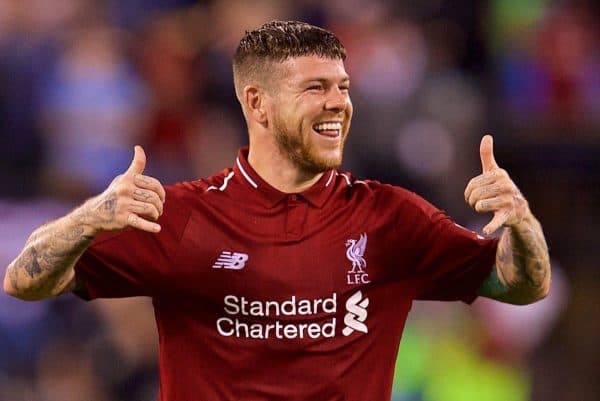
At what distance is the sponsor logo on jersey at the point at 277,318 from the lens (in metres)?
4.98

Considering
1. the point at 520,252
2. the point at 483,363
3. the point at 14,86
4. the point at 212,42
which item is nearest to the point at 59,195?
the point at 14,86

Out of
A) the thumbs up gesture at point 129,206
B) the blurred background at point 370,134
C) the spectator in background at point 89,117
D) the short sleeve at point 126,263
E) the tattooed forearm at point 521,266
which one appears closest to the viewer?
the thumbs up gesture at point 129,206

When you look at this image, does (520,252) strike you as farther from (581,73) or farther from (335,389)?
(581,73)

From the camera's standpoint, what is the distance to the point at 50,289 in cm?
478

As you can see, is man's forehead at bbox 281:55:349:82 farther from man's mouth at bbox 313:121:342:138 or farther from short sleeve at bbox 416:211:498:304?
short sleeve at bbox 416:211:498:304

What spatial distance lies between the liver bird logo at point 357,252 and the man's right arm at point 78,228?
0.83 metres

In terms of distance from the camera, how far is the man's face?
516cm

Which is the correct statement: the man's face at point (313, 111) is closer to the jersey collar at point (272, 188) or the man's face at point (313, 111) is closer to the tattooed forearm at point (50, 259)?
the jersey collar at point (272, 188)

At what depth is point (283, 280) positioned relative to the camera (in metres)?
5.02

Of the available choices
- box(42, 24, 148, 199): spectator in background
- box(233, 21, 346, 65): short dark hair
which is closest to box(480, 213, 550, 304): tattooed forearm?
box(233, 21, 346, 65): short dark hair

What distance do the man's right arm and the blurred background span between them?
10.2 feet

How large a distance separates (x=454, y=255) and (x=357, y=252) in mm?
388

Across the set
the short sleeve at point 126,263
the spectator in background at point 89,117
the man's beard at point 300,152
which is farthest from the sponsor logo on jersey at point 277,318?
the spectator in background at point 89,117

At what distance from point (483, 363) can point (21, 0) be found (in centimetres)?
437
